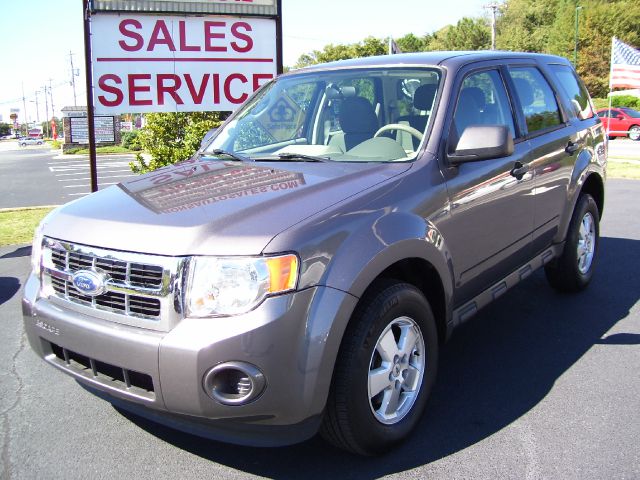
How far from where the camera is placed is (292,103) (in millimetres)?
4297

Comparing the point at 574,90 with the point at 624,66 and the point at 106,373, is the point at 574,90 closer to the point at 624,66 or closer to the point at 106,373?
the point at 106,373

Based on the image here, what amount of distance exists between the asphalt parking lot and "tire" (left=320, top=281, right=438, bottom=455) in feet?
0.58

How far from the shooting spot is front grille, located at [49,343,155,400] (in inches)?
99.0

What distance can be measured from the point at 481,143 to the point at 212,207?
4.74 feet

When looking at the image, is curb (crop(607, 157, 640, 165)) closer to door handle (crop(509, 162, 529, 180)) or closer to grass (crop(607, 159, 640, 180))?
grass (crop(607, 159, 640, 180))

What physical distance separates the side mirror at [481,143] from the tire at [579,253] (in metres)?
1.97

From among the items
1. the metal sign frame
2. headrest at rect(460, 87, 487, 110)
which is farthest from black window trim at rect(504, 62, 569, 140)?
the metal sign frame

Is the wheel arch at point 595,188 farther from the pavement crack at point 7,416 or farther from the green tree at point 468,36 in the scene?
the green tree at point 468,36

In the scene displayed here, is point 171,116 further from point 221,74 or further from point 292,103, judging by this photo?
point 292,103

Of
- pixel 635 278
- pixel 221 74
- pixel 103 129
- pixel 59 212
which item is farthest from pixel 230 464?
pixel 103 129

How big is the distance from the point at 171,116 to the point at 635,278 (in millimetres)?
5733

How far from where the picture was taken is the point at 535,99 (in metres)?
4.45

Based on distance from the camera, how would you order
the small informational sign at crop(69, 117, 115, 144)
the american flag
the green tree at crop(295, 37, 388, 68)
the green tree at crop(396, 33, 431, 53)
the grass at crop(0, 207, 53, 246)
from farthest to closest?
the green tree at crop(396, 33, 431, 53) → the green tree at crop(295, 37, 388, 68) → the small informational sign at crop(69, 117, 115, 144) → the american flag → the grass at crop(0, 207, 53, 246)

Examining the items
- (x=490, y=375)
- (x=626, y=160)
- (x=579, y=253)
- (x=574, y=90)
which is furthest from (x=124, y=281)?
(x=626, y=160)
